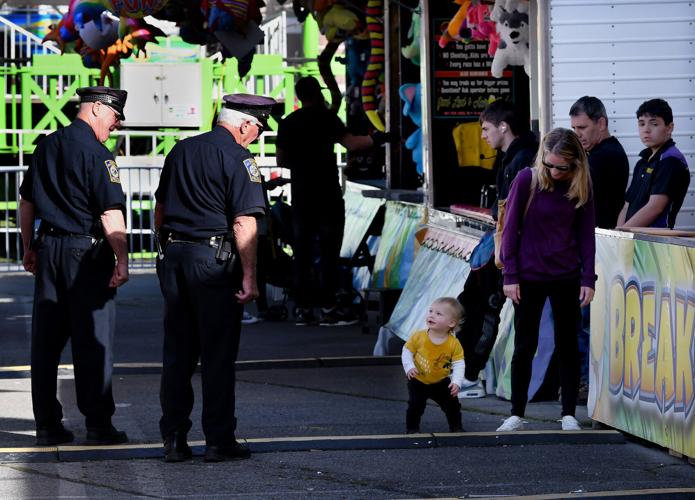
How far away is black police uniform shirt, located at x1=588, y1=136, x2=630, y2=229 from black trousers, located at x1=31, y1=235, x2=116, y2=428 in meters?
3.24

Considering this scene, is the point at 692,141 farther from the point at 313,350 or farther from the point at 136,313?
the point at 136,313

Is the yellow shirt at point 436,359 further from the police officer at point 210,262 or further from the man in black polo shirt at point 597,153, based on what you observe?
the man in black polo shirt at point 597,153

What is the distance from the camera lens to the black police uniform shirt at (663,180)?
9594 millimetres

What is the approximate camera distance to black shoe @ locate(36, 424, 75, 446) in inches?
336

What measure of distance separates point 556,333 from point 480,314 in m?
1.61

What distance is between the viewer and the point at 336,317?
14711mm

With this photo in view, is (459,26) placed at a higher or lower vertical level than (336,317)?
higher

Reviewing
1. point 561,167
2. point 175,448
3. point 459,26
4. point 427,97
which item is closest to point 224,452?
point 175,448

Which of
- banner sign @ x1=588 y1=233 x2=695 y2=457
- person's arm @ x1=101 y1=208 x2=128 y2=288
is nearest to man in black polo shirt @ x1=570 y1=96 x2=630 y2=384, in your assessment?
banner sign @ x1=588 y1=233 x2=695 y2=457

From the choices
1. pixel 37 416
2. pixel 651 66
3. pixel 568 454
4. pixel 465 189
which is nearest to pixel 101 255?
pixel 37 416

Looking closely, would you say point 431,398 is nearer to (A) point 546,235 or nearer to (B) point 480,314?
(A) point 546,235

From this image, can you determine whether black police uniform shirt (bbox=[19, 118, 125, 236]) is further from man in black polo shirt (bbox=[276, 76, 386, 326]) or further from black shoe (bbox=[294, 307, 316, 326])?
black shoe (bbox=[294, 307, 316, 326])

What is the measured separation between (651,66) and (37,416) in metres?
4.86

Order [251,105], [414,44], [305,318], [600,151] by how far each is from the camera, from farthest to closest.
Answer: [414,44] < [305,318] < [600,151] < [251,105]
